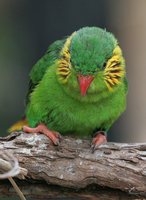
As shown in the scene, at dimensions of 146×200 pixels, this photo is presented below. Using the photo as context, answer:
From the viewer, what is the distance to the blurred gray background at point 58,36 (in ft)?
22.8

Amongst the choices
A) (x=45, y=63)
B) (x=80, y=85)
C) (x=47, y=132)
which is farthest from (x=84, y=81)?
(x=45, y=63)

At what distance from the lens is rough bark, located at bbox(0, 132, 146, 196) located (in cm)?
422

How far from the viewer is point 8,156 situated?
3.90 metres

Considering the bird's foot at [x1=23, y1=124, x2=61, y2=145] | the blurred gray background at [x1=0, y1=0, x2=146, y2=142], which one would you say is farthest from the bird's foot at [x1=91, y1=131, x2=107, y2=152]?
the blurred gray background at [x1=0, y1=0, x2=146, y2=142]

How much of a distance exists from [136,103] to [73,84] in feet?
9.90

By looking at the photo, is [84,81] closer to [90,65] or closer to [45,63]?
[90,65]

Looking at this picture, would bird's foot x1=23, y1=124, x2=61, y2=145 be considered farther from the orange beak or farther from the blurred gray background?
the blurred gray background

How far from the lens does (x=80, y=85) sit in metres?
4.42

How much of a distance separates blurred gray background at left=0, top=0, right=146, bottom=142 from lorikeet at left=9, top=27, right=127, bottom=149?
2055mm

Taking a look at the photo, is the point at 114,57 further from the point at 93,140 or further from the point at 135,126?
the point at 135,126

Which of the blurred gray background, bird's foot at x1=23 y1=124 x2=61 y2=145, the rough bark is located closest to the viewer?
the rough bark

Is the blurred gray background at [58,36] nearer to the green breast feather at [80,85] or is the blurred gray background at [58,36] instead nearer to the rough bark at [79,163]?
the green breast feather at [80,85]

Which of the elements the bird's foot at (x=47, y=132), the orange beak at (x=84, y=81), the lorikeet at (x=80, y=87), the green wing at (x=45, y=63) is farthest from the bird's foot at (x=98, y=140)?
the green wing at (x=45, y=63)

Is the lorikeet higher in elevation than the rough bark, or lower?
higher
